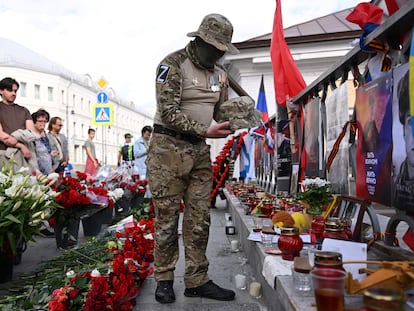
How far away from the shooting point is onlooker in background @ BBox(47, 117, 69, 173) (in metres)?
6.97

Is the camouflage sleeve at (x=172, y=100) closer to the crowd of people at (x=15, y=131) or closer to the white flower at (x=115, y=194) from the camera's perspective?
the crowd of people at (x=15, y=131)

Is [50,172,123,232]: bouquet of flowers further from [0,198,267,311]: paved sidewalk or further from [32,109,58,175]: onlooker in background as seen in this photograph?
[32,109,58,175]: onlooker in background

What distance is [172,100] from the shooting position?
290cm

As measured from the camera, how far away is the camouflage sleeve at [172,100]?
2.86m

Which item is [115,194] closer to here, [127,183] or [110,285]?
[127,183]

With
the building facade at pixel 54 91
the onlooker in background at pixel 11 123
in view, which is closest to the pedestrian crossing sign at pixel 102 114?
the onlooker in background at pixel 11 123

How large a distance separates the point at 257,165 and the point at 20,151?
5.24 m

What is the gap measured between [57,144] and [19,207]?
4.24 metres

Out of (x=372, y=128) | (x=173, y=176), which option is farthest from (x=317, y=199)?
(x=173, y=176)

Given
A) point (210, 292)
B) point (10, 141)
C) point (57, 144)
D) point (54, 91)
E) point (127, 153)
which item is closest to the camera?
point (210, 292)

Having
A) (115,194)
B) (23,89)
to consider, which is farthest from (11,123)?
(23,89)

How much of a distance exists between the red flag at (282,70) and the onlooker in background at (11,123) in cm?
334

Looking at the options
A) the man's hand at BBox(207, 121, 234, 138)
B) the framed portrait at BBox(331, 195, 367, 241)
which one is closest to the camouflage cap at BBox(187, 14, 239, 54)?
the man's hand at BBox(207, 121, 234, 138)

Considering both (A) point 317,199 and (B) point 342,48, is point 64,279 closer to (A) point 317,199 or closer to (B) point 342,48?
(A) point 317,199
